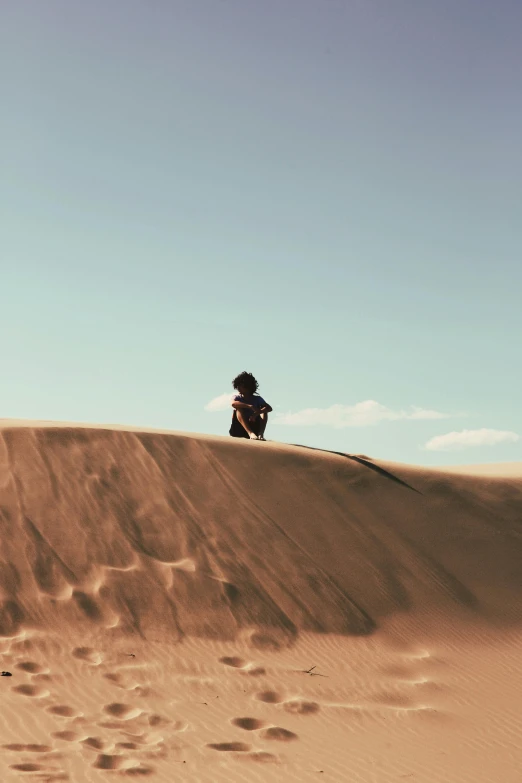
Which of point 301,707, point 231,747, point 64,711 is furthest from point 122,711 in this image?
point 301,707

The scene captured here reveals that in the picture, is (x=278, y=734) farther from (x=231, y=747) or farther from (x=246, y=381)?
(x=246, y=381)

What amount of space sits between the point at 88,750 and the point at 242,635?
2773 mm

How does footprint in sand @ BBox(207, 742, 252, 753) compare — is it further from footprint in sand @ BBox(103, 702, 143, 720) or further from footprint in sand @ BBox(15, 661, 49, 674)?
footprint in sand @ BBox(15, 661, 49, 674)

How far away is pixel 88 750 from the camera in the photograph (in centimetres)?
523

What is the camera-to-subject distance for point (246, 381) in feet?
40.9

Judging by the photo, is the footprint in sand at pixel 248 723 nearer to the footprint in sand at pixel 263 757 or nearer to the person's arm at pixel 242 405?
the footprint in sand at pixel 263 757

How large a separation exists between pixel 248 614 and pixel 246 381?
4.96 metres

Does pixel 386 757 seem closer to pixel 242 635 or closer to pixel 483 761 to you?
pixel 483 761

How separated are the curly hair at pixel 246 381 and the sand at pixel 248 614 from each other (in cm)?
137

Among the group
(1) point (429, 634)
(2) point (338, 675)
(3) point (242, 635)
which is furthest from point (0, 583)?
(1) point (429, 634)

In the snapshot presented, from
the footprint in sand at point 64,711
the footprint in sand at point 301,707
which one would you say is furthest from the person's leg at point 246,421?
the footprint in sand at point 64,711

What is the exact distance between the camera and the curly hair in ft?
40.9

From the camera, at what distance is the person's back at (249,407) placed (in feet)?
40.9

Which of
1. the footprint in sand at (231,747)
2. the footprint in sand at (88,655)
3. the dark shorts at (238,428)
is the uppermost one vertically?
the dark shorts at (238,428)
